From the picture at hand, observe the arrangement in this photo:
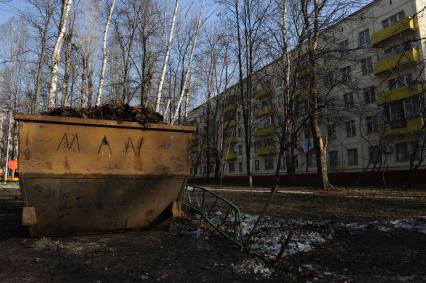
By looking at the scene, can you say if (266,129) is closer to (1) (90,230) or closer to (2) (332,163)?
(2) (332,163)

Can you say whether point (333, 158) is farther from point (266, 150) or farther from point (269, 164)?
point (269, 164)

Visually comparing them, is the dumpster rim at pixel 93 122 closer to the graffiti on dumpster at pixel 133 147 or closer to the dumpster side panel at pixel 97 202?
the graffiti on dumpster at pixel 133 147

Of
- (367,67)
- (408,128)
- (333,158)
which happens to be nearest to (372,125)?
(408,128)

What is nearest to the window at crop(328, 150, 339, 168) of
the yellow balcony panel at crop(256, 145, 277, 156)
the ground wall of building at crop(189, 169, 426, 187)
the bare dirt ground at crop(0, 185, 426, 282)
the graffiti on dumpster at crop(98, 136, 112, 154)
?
the ground wall of building at crop(189, 169, 426, 187)

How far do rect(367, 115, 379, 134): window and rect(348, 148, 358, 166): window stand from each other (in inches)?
83.7

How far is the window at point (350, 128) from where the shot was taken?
103ft

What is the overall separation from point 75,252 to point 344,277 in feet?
10.0

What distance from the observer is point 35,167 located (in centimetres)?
440

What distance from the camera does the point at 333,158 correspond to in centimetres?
3312

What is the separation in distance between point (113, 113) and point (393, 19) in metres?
29.0

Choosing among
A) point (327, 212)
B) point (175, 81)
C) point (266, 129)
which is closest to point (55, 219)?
point (327, 212)

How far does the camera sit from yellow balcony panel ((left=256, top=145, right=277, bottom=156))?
4112 cm

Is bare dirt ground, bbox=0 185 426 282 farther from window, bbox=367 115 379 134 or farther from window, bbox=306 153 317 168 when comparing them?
window, bbox=306 153 317 168

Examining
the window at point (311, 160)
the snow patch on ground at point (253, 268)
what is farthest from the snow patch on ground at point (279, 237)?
the window at point (311, 160)
